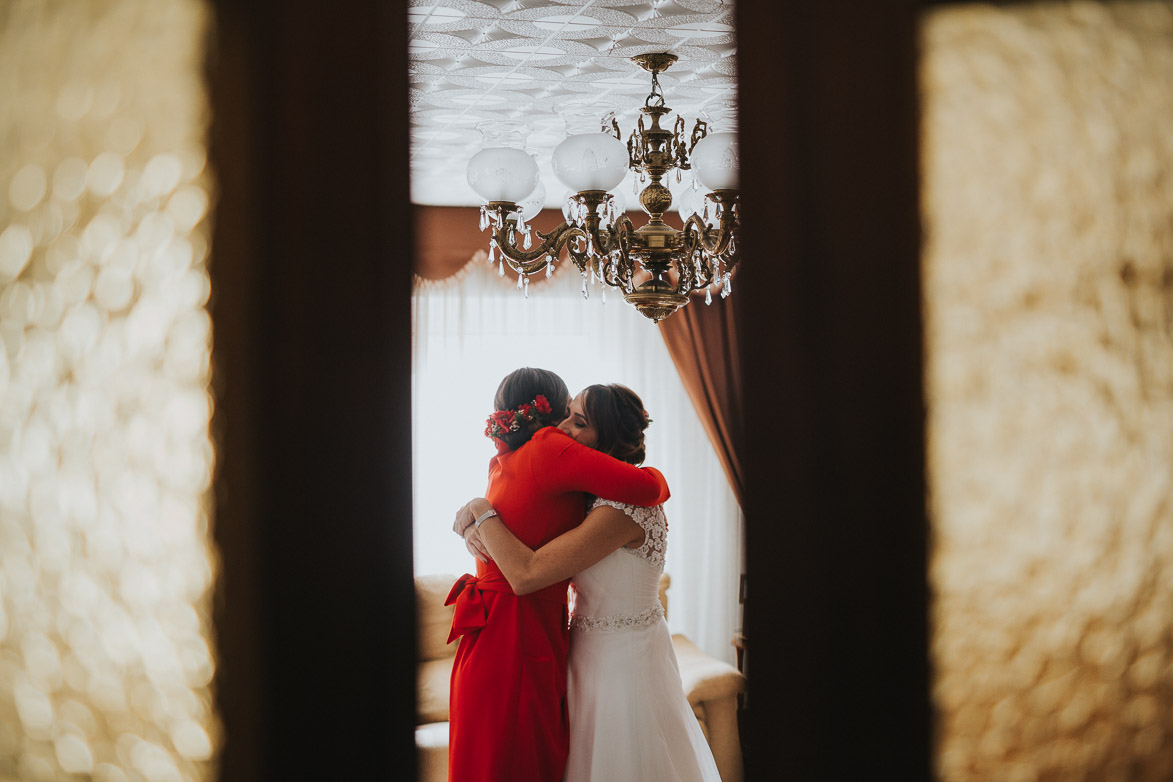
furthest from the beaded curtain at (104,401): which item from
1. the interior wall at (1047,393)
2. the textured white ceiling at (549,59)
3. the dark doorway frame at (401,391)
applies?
the textured white ceiling at (549,59)

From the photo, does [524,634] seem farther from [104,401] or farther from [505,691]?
[104,401]

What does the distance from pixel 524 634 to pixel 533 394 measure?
62cm

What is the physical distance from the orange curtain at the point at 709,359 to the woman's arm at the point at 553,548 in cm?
286

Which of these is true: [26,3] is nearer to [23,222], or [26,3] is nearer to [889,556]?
[23,222]

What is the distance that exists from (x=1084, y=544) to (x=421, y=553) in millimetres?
4244

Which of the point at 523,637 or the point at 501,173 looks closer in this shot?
the point at 501,173

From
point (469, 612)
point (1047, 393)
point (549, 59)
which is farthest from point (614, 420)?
point (1047, 393)

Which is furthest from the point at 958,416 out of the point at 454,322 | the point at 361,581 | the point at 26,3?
the point at 454,322

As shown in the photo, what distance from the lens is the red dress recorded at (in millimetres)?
1881

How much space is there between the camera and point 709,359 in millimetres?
4793

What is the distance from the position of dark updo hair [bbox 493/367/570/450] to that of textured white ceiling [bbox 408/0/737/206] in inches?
25.5

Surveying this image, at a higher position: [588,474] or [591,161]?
[591,161]

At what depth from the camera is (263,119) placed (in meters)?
0.50

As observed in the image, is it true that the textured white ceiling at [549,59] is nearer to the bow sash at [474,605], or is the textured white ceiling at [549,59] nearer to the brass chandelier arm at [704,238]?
the brass chandelier arm at [704,238]
